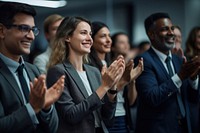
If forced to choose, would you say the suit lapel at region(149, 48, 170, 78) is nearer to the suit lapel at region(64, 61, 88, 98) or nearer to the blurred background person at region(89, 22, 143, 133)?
the blurred background person at region(89, 22, 143, 133)

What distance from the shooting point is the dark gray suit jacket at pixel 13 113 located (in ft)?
6.12

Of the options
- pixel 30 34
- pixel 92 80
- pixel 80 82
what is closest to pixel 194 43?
pixel 92 80

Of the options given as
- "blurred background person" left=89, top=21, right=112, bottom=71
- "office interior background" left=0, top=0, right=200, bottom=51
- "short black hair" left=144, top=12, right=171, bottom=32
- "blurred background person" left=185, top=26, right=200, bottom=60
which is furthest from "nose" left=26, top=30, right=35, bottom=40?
"office interior background" left=0, top=0, right=200, bottom=51

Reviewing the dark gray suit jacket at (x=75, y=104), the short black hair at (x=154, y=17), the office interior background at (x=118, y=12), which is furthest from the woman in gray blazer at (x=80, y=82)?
the office interior background at (x=118, y=12)

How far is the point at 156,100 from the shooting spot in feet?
9.37

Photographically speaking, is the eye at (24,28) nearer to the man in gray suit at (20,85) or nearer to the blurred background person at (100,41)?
the man in gray suit at (20,85)

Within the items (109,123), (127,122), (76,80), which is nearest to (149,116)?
(127,122)

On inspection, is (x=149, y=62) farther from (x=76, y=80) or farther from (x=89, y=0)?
(x=89, y=0)

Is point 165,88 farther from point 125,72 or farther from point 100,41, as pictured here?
point 100,41

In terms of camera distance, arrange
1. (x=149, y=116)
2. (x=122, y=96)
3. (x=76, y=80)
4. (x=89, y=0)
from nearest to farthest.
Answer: (x=76, y=80), (x=149, y=116), (x=122, y=96), (x=89, y=0)

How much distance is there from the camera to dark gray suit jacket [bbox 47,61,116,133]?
2.30 metres

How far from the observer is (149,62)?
9.87ft

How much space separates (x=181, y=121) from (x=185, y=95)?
205 mm

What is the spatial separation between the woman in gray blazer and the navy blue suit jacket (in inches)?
17.6
